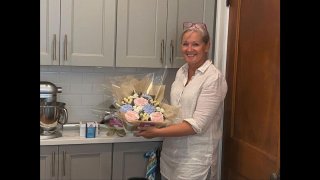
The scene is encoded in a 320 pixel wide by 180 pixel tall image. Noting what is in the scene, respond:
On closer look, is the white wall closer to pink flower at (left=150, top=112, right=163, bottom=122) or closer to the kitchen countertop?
the kitchen countertop

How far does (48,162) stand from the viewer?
2188mm

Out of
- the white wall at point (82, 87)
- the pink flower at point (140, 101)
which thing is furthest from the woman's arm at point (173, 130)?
the white wall at point (82, 87)

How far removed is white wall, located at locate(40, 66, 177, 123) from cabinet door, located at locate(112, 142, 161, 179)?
1.45 ft

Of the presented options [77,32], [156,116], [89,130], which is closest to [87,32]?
[77,32]

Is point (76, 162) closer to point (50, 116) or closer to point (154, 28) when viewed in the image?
point (50, 116)

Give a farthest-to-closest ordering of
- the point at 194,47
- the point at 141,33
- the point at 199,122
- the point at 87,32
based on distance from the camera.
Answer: the point at 141,33
the point at 87,32
the point at 194,47
the point at 199,122

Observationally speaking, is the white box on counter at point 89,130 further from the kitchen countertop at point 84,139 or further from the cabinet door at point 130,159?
the cabinet door at point 130,159

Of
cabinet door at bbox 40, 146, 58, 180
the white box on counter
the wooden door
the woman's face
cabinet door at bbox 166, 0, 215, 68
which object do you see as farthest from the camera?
cabinet door at bbox 166, 0, 215, 68

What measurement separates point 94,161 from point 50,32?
0.88m

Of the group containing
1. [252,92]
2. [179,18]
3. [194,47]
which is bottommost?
[252,92]

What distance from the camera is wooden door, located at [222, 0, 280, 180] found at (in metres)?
1.89

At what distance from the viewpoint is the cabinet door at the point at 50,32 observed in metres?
2.21

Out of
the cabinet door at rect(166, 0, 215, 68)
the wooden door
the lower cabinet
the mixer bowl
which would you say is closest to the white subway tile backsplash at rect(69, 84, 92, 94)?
the mixer bowl

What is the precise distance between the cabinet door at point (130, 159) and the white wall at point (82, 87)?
17.4 inches
